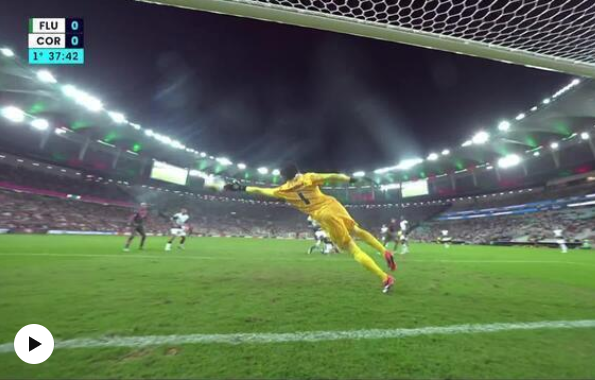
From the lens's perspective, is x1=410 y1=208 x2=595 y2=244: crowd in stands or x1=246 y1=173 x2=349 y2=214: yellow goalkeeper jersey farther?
x1=410 y1=208 x2=595 y2=244: crowd in stands

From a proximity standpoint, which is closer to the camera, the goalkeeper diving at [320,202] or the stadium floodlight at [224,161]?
the goalkeeper diving at [320,202]

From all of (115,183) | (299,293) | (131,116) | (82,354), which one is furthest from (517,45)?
(115,183)

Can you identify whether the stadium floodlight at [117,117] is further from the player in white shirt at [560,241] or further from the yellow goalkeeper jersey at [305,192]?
the player in white shirt at [560,241]

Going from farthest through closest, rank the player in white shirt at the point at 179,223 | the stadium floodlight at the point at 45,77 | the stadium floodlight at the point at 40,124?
the stadium floodlight at the point at 40,124, the stadium floodlight at the point at 45,77, the player in white shirt at the point at 179,223

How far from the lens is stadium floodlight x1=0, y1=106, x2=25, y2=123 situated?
98.9ft

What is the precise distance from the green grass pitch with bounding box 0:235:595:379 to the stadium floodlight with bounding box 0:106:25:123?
36.5 metres

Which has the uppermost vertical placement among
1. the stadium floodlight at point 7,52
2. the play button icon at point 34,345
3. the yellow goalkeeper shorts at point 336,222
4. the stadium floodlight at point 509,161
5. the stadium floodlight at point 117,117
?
the stadium floodlight at point 7,52

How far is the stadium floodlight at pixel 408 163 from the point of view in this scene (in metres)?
47.5

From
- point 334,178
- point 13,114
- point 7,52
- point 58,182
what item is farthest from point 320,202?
point 58,182

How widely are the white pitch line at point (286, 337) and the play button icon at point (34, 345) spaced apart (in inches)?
2.4

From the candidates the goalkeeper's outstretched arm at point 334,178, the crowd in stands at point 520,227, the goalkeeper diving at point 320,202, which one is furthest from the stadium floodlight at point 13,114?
the crowd in stands at point 520,227

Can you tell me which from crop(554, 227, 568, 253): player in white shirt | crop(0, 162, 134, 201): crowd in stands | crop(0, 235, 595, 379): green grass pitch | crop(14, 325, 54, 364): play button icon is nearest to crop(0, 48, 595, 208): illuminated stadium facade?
crop(0, 162, 134, 201): crowd in stands

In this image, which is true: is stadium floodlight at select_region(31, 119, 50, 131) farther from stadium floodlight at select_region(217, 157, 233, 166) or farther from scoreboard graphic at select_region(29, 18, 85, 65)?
scoreboard graphic at select_region(29, 18, 85, 65)

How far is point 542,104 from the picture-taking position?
25797 millimetres
